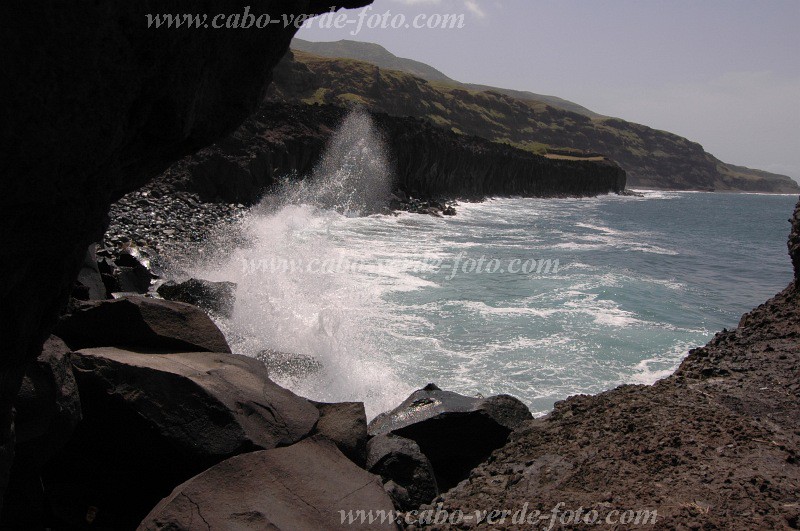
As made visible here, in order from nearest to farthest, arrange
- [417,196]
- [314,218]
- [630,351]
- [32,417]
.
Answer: [32,417], [630,351], [314,218], [417,196]

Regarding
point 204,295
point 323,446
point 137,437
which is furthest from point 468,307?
Result: point 137,437

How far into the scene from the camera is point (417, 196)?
165 feet

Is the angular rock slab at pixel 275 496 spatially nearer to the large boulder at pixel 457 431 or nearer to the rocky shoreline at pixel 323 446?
the rocky shoreline at pixel 323 446

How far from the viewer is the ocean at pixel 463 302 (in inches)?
432

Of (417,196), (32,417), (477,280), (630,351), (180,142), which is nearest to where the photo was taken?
(180,142)

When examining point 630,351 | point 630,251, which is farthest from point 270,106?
point 630,351

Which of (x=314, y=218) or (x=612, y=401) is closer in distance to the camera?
(x=612, y=401)

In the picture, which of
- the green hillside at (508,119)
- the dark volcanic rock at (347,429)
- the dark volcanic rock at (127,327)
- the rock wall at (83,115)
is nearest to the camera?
the rock wall at (83,115)

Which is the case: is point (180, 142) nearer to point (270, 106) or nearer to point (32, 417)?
point (32, 417)

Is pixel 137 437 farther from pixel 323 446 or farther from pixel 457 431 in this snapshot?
pixel 457 431

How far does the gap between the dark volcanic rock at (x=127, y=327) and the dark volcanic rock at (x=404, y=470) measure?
233 centimetres

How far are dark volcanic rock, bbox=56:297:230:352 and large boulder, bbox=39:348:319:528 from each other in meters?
0.82

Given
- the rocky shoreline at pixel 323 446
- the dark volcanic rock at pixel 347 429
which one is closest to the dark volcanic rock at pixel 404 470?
the rocky shoreline at pixel 323 446

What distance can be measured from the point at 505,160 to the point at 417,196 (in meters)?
32.4
